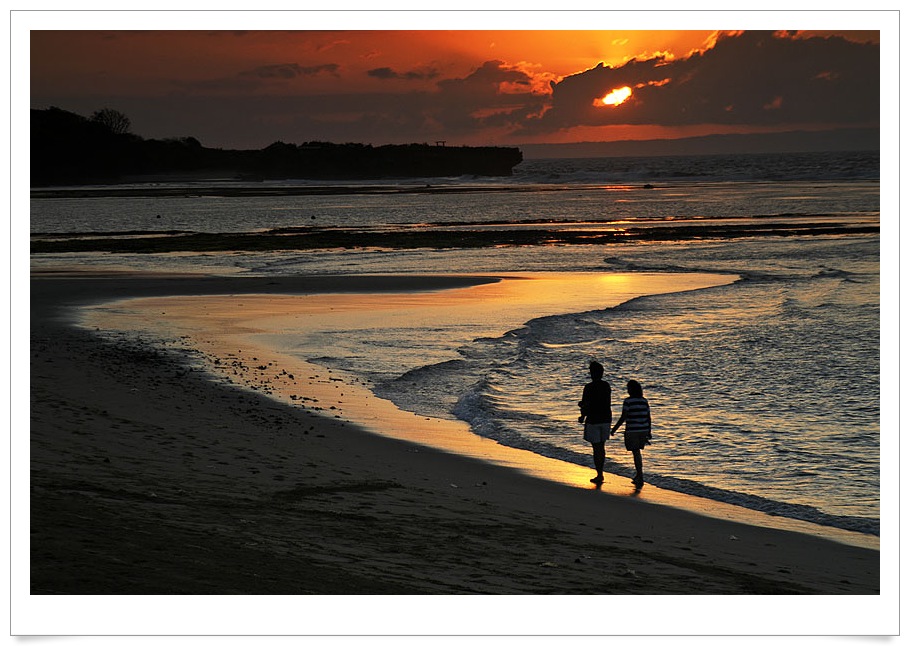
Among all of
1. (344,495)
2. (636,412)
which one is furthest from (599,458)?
(344,495)

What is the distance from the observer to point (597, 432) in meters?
11.6

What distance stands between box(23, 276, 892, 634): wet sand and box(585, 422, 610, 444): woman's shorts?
498mm

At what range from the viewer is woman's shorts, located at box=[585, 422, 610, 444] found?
11625 mm

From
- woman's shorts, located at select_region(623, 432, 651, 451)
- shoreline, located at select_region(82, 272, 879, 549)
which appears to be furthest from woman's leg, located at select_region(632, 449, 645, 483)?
shoreline, located at select_region(82, 272, 879, 549)

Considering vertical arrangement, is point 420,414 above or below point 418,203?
below

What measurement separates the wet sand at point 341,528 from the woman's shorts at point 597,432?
0.50 metres

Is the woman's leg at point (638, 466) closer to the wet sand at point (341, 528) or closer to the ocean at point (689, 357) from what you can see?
the ocean at point (689, 357)

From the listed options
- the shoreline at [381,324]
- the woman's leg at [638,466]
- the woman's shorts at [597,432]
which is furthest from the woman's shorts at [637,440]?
the shoreline at [381,324]

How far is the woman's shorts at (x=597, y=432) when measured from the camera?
11625 millimetres
